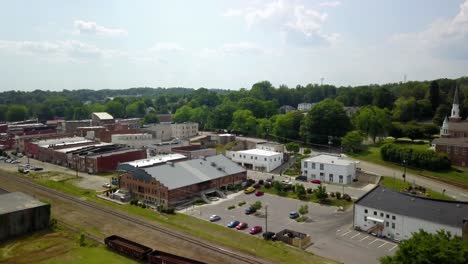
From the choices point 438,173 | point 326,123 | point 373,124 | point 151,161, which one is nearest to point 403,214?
point 438,173

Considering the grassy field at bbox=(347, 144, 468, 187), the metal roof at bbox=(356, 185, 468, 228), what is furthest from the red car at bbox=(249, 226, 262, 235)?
the grassy field at bbox=(347, 144, 468, 187)

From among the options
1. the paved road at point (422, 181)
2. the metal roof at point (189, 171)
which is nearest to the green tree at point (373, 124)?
the paved road at point (422, 181)

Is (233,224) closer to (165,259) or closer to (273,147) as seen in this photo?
(165,259)

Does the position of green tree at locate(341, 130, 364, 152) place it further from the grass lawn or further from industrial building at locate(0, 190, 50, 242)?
industrial building at locate(0, 190, 50, 242)

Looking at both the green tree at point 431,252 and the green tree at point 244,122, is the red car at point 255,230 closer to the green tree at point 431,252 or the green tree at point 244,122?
the green tree at point 431,252

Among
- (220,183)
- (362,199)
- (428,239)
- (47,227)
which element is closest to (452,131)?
(362,199)
